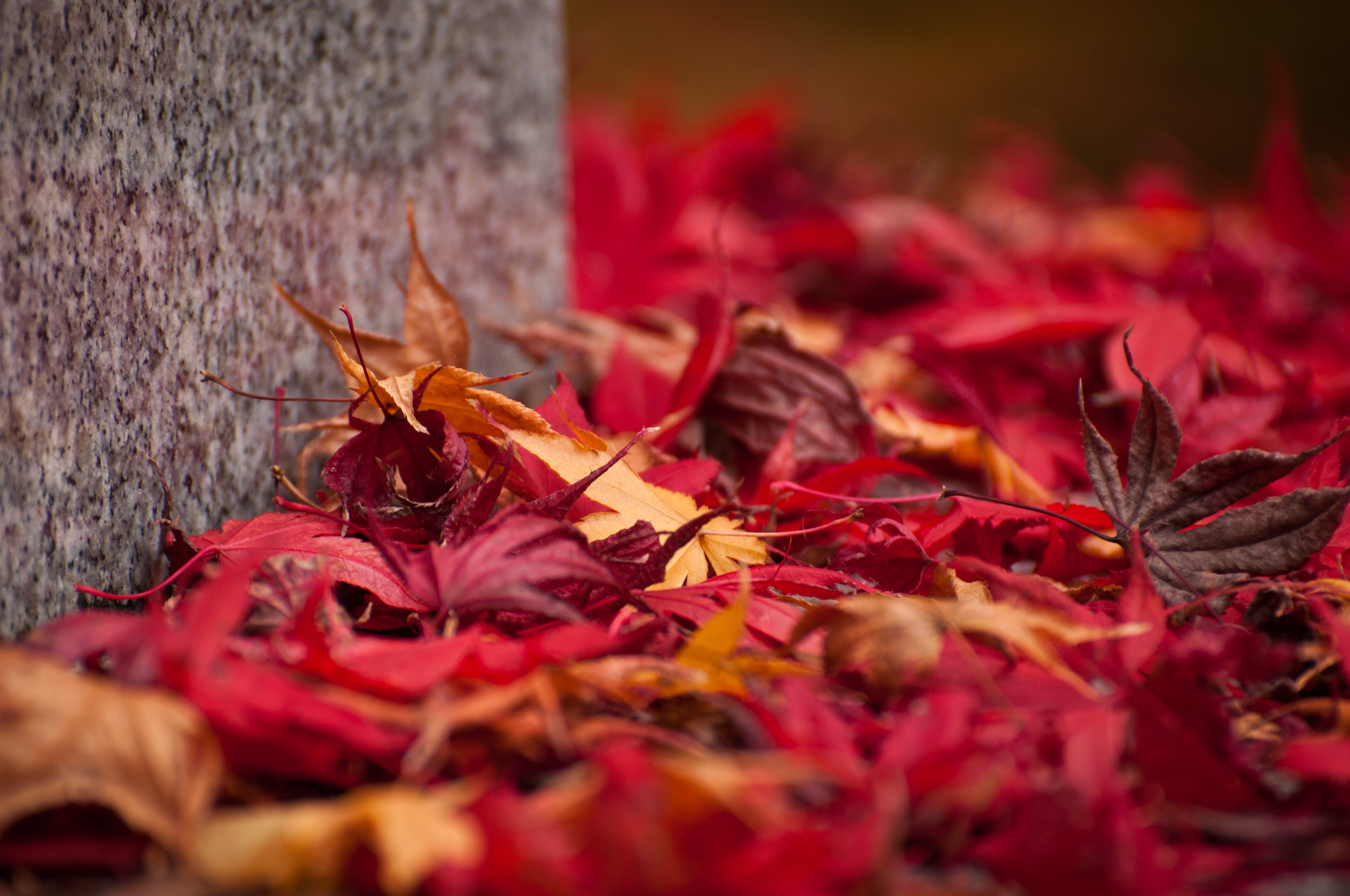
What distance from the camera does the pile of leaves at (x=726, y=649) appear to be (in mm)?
251

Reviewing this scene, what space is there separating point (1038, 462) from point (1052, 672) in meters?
0.29

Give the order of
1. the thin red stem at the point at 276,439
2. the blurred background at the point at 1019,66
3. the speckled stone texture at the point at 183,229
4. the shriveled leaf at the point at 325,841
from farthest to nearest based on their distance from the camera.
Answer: the blurred background at the point at 1019,66, the thin red stem at the point at 276,439, the speckled stone texture at the point at 183,229, the shriveled leaf at the point at 325,841

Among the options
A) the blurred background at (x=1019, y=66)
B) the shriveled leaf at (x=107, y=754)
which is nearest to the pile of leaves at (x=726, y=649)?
the shriveled leaf at (x=107, y=754)

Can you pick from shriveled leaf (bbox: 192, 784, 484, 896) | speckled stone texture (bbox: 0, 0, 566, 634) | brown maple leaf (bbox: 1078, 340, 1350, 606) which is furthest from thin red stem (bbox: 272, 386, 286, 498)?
brown maple leaf (bbox: 1078, 340, 1350, 606)

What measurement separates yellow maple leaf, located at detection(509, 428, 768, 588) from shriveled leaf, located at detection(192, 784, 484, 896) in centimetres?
17

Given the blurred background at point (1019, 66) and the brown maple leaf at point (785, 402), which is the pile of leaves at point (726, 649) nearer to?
the brown maple leaf at point (785, 402)

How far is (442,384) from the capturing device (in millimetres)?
428

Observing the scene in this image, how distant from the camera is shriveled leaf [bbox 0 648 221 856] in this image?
0.82 ft

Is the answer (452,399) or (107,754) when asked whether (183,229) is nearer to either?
(452,399)

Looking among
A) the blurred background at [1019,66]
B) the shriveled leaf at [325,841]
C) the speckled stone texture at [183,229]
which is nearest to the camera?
the shriveled leaf at [325,841]

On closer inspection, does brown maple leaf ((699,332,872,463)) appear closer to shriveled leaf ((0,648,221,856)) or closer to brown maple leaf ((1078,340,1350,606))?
brown maple leaf ((1078,340,1350,606))

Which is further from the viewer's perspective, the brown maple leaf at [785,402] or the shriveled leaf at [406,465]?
the brown maple leaf at [785,402]

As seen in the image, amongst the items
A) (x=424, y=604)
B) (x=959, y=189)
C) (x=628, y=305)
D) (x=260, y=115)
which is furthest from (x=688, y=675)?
(x=959, y=189)

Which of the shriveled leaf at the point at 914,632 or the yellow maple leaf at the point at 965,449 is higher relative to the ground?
the shriveled leaf at the point at 914,632
